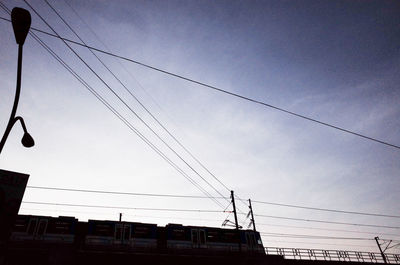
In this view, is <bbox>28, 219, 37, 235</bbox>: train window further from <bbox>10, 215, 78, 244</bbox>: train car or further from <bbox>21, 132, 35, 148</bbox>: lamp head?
<bbox>21, 132, 35, 148</bbox>: lamp head

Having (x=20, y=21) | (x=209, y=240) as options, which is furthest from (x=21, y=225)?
(x=20, y=21)

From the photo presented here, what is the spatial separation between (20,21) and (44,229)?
2285cm

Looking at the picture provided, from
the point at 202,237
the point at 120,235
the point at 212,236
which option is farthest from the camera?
the point at 212,236

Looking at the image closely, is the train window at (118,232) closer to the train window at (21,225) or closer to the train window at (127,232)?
the train window at (127,232)

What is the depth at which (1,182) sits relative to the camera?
317 cm

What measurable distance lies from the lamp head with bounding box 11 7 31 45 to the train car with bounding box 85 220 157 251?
22.2 m

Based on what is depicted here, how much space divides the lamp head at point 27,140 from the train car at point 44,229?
20.7 meters

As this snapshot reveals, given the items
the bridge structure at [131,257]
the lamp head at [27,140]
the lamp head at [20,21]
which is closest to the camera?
the lamp head at [20,21]

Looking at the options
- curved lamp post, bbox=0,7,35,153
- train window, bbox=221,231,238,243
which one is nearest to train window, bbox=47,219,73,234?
train window, bbox=221,231,238,243

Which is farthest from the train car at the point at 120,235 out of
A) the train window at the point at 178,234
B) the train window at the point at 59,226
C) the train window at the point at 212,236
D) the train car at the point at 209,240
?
the train window at the point at 212,236

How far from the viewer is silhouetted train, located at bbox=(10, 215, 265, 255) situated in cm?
2091

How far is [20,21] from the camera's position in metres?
3.82

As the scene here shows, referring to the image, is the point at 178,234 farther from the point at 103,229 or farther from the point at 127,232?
the point at 103,229

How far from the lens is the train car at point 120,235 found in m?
22.0
